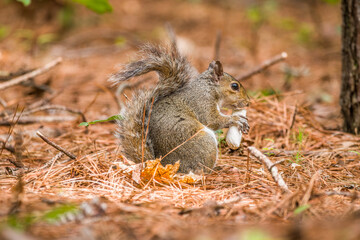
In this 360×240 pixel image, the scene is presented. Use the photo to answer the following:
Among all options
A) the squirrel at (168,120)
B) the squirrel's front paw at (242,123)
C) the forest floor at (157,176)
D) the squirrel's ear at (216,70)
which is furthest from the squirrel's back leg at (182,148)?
the squirrel's ear at (216,70)

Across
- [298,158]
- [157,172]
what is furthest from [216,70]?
[157,172]

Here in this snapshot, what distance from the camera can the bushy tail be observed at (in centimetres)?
214

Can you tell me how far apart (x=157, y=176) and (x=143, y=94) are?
0.57m

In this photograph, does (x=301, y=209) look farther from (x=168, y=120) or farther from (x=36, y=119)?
(x=36, y=119)

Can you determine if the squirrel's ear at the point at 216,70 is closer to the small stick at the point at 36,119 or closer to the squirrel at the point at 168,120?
the squirrel at the point at 168,120

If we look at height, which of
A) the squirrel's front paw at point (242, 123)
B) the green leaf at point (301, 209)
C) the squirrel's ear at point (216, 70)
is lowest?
the green leaf at point (301, 209)

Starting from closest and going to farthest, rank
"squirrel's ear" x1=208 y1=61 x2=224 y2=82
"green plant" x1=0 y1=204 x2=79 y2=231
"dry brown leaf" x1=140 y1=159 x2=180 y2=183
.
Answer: "green plant" x1=0 y1=204 x2=79 y2=231
"dry brown leaf" x1=140 y1=159 x2=180 y2=183
"squirrel's ear" x1=208 y1=61 x2=224 y2=82

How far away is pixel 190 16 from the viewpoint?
734 centimetres

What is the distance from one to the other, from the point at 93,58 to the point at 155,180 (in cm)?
385

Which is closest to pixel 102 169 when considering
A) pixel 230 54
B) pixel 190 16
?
pixel 230 54

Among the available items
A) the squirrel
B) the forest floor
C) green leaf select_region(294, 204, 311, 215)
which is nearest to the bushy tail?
the squirrel

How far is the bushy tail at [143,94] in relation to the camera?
2.14 m

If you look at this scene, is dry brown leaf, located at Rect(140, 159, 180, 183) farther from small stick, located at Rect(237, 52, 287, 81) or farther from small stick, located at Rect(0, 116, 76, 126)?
small stick, located at Rect(237, 52, 287, 81)

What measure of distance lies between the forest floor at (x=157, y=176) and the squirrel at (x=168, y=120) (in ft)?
0.48
